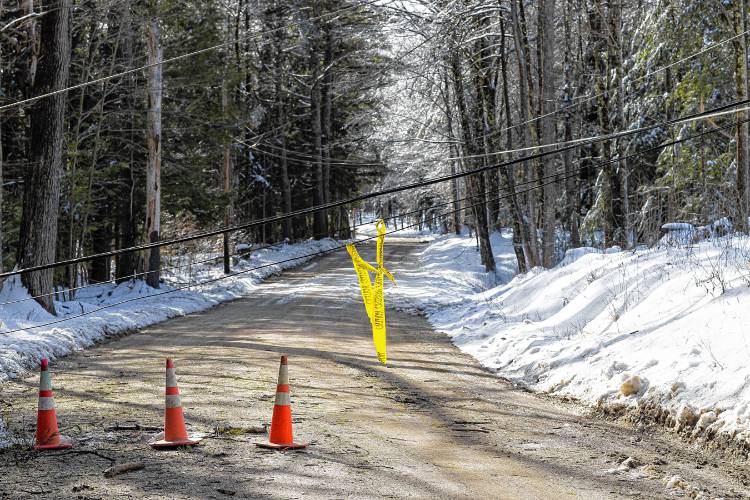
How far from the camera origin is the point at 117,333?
649 inches

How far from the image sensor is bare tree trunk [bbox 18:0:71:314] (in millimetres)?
16938

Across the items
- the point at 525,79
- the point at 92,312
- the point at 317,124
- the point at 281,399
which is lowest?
the point at 281,399

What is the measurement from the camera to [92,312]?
1185 cm

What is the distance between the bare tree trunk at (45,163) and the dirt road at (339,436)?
401 centimetres

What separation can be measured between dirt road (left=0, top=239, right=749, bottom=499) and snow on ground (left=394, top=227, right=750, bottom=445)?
0.43 m

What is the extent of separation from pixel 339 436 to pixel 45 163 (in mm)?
12114

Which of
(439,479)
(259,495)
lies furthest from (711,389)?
(259,495)

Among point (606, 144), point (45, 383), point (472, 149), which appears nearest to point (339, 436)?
point (45, 383)

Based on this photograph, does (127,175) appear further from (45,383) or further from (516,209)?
(45,383)

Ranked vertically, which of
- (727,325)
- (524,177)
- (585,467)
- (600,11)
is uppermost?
(600,11)

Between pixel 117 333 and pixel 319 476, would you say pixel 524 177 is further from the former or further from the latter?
pixel 319 476

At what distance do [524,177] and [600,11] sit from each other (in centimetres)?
561

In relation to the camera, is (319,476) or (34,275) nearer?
(319,476)

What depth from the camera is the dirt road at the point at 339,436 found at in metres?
5.76
